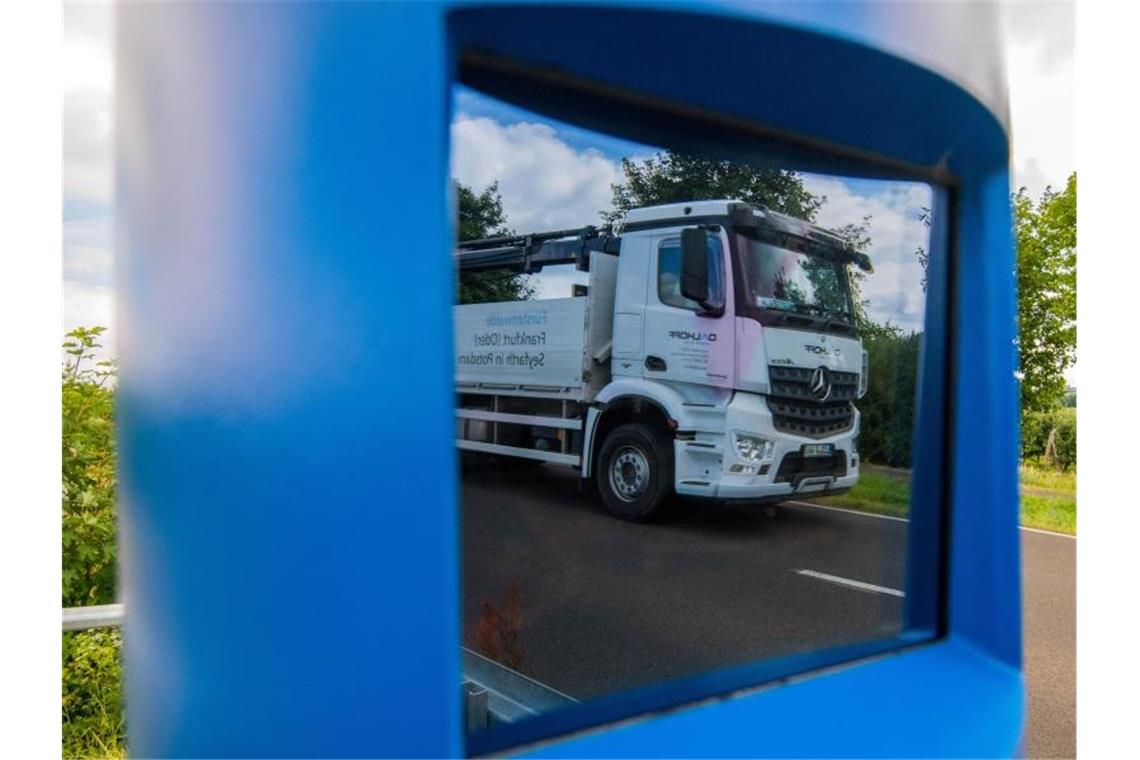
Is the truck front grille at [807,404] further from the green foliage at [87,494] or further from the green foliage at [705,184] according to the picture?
the green foliage at [87,494]

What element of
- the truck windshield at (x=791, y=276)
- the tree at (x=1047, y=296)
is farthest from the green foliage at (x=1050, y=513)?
the truck windshield at (x=791, y=276)

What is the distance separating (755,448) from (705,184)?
1.25 m

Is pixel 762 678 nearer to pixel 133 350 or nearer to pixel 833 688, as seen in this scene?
pixel 833 688

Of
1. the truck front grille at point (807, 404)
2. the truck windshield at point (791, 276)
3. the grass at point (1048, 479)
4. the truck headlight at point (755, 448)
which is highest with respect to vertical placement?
the truck windshield at point (791, 276)

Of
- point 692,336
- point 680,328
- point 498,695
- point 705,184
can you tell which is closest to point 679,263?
point 680,328

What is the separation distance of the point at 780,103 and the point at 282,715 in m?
1.73

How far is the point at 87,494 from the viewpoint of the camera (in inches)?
170

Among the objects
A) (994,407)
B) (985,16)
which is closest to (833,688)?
(994,407)

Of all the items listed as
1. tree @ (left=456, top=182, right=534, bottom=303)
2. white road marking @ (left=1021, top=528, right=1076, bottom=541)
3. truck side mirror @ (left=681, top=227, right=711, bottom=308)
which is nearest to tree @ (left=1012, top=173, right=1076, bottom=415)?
white road marking @ (left=1021, top=528, right=1076, bottom=541)

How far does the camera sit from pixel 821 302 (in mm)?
3547

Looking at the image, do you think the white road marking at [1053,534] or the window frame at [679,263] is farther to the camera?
the white road marking at [1053,534]

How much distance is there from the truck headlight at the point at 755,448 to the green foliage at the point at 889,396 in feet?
2.16

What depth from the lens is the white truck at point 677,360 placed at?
3.25m

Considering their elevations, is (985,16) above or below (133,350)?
above
